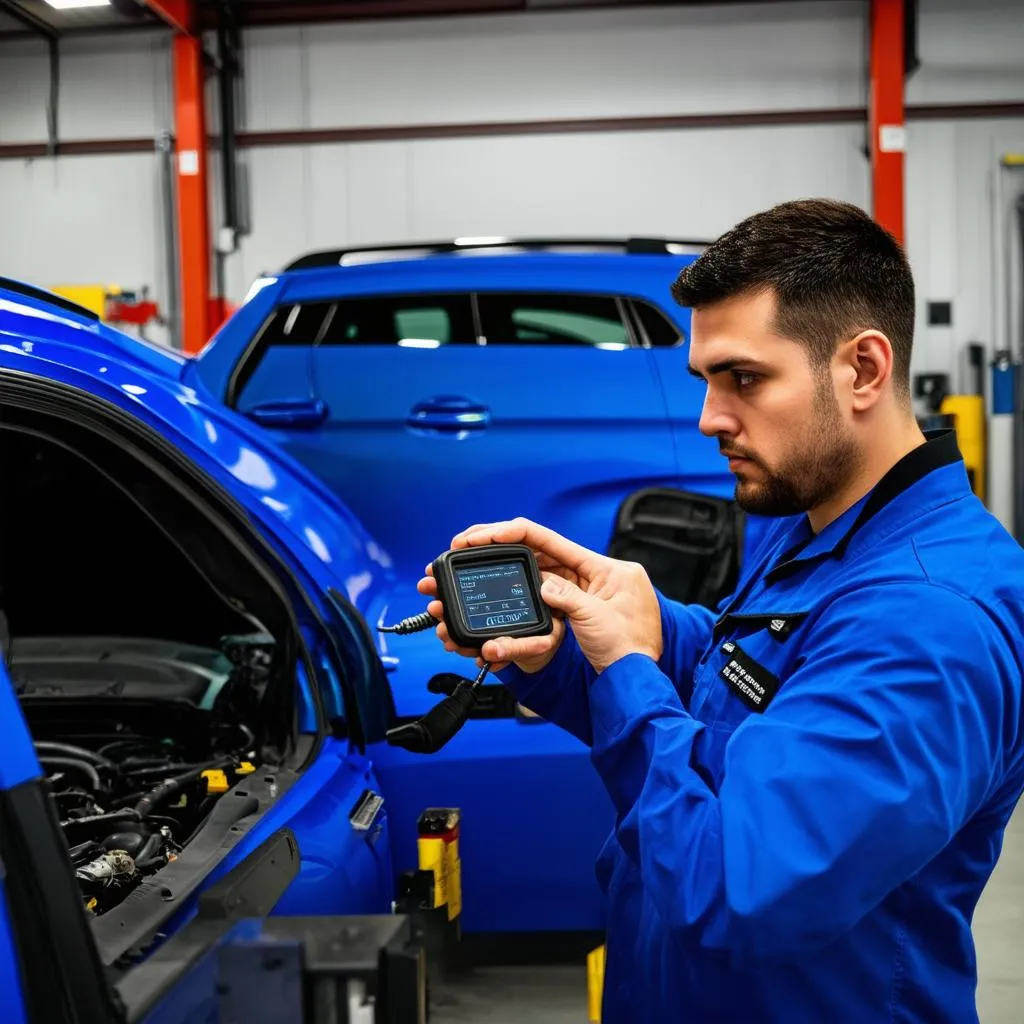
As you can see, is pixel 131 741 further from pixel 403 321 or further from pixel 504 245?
pixel 504 245

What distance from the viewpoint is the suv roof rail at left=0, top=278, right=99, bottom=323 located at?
74.4 inches

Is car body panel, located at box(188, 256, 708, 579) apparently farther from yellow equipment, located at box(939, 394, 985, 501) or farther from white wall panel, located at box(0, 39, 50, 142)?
white wall panel, located at box(0, 39, 50, 142)

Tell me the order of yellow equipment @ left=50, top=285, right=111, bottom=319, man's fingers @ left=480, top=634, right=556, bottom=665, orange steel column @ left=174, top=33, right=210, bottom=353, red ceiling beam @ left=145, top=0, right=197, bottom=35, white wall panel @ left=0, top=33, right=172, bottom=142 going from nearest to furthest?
man's fingers @ left=480, top=634, right=556, bottom=665 → red ceiling beam @ left=145, top=0, right=197, bottom=35 → orange steel column @ left=174, top=33, right=210, bottom=353 → yellow equipment @ left=50, top=285, right=111, bottom=319 → white wall panel @ left=0, top=33, right=172, bottom=142

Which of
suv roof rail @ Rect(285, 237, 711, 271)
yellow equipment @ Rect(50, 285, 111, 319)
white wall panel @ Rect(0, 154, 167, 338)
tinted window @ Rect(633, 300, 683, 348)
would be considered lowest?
tinted window @ Rect(633, 300, 683, 348)

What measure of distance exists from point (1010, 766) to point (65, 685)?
2271mm

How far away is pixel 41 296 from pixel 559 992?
1992 mm

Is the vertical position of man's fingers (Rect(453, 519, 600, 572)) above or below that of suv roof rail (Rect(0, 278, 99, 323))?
below

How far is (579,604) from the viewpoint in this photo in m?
1.17

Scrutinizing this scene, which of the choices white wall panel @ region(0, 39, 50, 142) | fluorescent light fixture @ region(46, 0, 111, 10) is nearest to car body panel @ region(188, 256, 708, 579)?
fluorescent light fixture @ region(46, 0, 111, 10)

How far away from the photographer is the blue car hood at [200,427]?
1751 mm

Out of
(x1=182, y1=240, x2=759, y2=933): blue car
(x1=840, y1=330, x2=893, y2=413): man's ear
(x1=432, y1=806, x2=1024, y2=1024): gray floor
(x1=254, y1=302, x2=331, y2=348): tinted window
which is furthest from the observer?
(x1=254, y1=302, x2=331, y2=348): tinted window

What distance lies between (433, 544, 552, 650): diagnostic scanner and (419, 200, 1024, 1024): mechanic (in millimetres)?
26

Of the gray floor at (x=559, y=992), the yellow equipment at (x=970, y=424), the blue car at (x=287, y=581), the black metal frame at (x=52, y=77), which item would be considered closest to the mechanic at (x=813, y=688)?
the blue car at (x=287, y=581)

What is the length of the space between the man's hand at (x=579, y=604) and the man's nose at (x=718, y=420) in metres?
0.24
